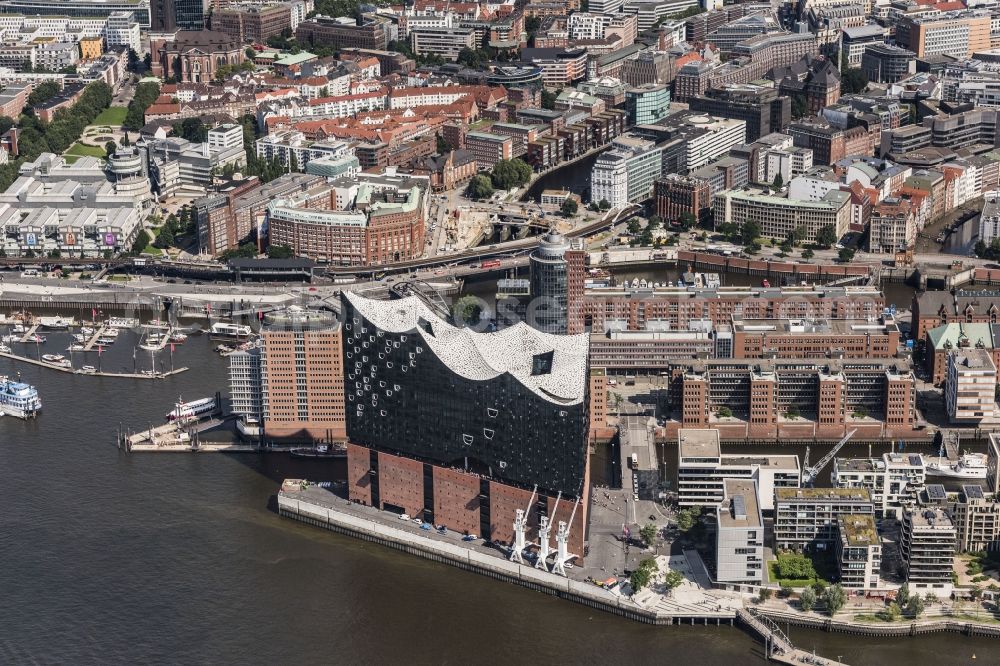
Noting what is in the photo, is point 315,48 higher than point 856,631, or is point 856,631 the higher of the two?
point 315,48

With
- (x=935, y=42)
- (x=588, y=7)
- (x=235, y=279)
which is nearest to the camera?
(x=235, y=279)

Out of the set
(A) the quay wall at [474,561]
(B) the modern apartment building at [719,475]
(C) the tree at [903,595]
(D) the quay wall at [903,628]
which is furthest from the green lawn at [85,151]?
(C) the tree at [903,595]

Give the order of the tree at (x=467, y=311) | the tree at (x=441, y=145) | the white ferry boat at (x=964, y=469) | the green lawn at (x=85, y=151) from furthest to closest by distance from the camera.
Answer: the green lawn at (x=85, y=151), the tree at (x=441, y=145), the tree at (x=467, y=311), the white ferry boat at (x=964, y=469)

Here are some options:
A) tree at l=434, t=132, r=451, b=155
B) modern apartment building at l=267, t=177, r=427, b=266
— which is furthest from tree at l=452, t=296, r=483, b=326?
tree at l=434, t=132, r=451, b=155

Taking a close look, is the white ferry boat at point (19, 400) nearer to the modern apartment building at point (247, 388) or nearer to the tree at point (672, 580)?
the modern apartment building at point (247, 388)

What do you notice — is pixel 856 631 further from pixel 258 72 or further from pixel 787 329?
pixel 258 72

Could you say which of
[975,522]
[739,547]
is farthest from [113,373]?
[975,522]

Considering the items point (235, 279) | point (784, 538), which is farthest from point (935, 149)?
point (784, 538)
